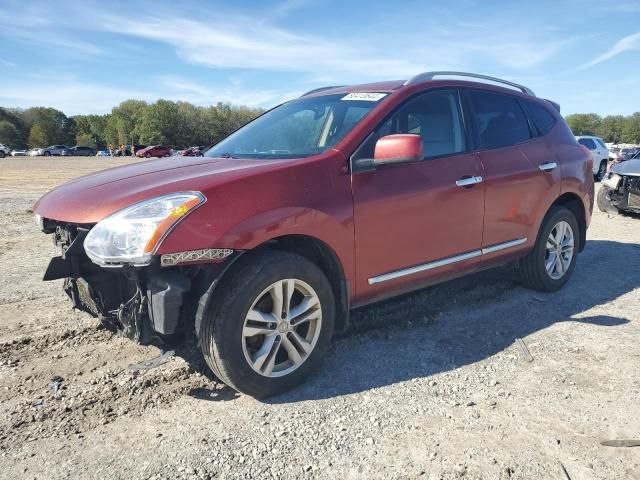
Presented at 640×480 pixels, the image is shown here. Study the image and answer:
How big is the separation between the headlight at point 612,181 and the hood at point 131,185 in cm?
889

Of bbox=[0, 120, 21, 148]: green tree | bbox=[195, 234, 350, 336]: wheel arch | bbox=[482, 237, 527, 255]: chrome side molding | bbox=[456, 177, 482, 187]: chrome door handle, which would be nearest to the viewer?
bbox=[195, 234, 350, 336]: wheel arch

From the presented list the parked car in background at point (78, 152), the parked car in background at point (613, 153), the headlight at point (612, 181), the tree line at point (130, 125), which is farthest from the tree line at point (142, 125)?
the headlight at point (612, 181)

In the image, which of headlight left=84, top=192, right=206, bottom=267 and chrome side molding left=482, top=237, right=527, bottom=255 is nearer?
headlight left=84, top=192, right=206, bottom=267

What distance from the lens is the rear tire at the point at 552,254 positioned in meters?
4.71

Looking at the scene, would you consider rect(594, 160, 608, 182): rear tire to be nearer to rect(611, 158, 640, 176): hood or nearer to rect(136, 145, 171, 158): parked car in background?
rect(611, 158, 640, 176): hood

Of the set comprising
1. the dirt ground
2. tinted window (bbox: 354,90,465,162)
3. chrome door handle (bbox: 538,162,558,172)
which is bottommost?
the dirt ground

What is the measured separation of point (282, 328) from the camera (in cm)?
297

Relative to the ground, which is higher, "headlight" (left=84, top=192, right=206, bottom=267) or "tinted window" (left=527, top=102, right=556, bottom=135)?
"tinted window" (left=527, top=102, right=556, bottom=135)

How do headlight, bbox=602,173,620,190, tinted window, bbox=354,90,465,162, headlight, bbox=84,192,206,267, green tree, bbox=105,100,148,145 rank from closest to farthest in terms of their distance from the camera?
headlight, bbox=84,192,206,267, tinted window, bbox=354,90,465,162, headlight, bbox=602,173,620,190, green tree, bbox=105,100,148,145

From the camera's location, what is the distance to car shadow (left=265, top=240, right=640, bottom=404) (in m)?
3.27

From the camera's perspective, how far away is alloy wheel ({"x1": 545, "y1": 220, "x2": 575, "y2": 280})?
15.9 feet

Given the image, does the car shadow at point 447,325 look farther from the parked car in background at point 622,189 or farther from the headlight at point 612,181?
the headlight at point 612,181

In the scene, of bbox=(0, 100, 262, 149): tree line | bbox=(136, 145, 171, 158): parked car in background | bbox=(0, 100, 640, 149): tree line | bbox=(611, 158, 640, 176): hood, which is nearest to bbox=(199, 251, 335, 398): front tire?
bbox=(611, 158, 640, 176): hood

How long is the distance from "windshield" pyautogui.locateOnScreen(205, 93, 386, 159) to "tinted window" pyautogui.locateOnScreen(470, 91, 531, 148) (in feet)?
3.40
